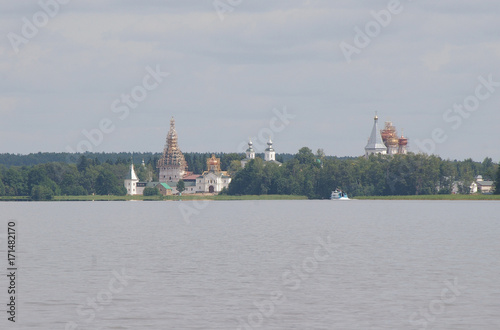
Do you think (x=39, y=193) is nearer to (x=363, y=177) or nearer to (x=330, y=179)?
(x=330, y=179)
